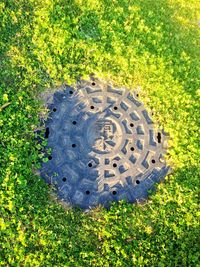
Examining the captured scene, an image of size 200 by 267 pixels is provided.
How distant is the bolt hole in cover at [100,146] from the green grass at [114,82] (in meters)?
0.15

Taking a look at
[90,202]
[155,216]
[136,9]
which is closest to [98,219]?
[90,202]

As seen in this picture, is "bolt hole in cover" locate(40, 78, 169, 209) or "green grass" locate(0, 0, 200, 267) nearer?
"green grass" locate(0, 0, 200, 267)

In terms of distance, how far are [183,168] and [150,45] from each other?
5.46ft

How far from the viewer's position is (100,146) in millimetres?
5637

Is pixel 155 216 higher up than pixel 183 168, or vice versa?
pixel 183 168

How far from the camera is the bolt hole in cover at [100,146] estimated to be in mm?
5559

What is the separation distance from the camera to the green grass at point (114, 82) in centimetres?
536

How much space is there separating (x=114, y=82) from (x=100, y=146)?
86 cm

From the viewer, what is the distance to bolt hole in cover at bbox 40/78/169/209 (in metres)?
5.56

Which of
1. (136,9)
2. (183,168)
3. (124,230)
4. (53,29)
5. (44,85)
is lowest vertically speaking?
(124,230)

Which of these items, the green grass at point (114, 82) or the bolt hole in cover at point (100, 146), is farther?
the bolt hole in cover at point (100, 146)

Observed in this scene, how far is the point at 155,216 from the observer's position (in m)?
5.53

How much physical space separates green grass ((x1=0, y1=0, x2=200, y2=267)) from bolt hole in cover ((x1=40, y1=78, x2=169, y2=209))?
150mm

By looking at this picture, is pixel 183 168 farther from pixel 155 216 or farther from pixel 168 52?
pixel 168 52
